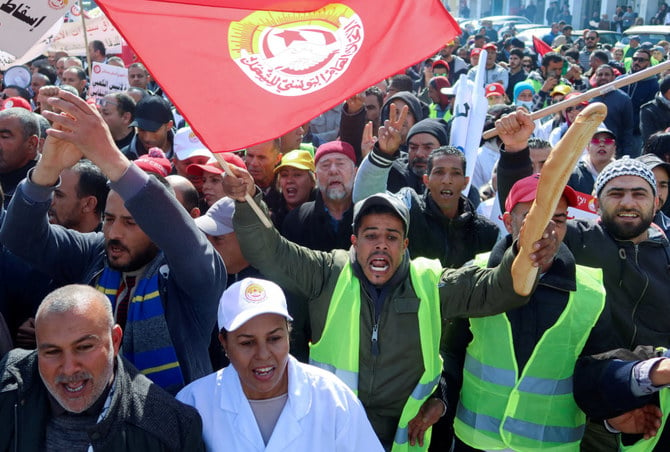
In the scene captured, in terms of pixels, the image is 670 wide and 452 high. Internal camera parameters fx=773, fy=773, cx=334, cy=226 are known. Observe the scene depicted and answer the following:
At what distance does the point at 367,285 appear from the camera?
10.3ft

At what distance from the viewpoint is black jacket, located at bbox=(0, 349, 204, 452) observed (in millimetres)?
2242

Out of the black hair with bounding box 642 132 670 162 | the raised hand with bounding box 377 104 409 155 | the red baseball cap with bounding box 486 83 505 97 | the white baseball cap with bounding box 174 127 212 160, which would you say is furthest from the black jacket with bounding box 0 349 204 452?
the red baseball cap with bounding box 486 83 505 97

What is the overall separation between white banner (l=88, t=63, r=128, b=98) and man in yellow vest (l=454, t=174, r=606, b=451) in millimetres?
6293

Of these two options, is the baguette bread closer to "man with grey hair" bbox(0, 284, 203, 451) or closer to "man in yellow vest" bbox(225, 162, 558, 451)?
"man in yellow vest" bbox(225, 162, 558, 451)

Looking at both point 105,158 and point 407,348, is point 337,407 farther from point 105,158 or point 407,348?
point 105,158

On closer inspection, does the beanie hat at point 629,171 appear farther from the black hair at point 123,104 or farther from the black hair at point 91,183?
the black hair at point 123,104

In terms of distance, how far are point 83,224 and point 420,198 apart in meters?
1.82

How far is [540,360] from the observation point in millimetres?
3066

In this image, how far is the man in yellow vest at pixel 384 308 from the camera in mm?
3074

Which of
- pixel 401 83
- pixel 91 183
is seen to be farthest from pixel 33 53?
pixel 91 183

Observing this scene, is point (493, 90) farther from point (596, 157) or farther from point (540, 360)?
point (540, 360)

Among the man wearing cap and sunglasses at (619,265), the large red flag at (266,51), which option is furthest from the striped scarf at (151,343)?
the man wearing cap and sunglasses at (619,265)

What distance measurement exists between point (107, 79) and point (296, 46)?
233 inches

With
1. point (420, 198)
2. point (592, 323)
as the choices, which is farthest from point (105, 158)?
point (420, 198)
